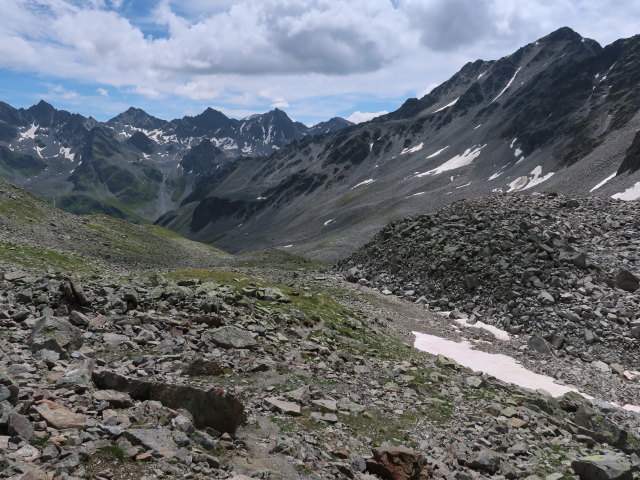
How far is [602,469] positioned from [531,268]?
2955cm

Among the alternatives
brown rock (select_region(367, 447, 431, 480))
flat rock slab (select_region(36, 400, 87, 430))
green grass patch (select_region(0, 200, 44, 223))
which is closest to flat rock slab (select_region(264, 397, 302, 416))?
brown rock (select_region(367, 447, 431, 480))

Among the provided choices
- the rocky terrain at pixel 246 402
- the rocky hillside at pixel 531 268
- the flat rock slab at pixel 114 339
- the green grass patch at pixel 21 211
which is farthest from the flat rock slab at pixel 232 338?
the green grass patch at pixel 21 211

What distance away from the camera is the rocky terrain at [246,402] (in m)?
10.4

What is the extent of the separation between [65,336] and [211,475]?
31.4ft

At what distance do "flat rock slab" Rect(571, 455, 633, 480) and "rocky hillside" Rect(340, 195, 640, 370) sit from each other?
19.2m

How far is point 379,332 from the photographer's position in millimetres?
32531

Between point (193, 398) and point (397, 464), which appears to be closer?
point (397, 464)

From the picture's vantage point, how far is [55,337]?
16500mm

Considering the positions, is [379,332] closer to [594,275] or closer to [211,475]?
[594,275]

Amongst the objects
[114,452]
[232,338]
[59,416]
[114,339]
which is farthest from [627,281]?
[59,416]

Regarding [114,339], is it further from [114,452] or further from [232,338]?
[114,452]

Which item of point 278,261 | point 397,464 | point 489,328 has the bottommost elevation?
point 278,261

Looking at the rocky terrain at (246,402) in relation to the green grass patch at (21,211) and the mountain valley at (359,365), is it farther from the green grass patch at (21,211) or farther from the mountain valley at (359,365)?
the green grass patch at (21,211)

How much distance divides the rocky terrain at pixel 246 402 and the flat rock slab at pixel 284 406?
0.19 feet
